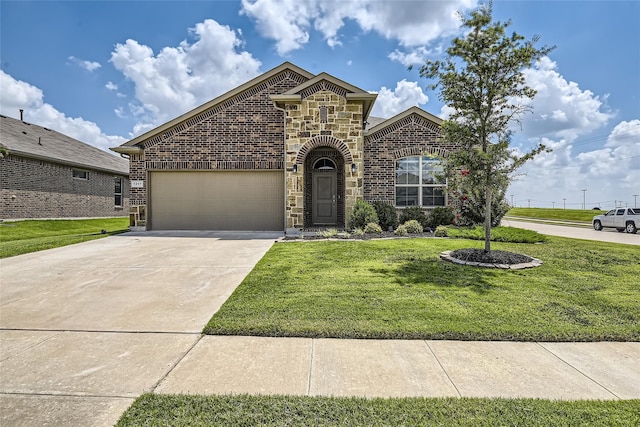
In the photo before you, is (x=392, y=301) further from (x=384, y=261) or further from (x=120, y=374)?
(x=120, y=374)

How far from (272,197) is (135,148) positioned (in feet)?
19.5

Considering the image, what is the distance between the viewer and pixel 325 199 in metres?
14.1

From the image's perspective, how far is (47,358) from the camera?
3123mm

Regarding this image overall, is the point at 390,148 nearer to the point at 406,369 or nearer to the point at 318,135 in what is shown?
the point at 318,135

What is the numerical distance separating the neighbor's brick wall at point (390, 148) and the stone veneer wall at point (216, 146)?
369 cm

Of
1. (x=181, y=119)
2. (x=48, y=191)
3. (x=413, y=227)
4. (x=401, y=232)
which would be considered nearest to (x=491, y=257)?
(x=401, y=232)

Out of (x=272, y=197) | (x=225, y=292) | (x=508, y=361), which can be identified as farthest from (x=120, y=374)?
(x=272, y=197)

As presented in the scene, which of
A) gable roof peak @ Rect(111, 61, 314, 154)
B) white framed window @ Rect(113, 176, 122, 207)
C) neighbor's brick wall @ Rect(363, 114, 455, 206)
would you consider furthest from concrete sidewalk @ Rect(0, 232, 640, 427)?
white framed window @ Rect(113, 176, 122, 207)

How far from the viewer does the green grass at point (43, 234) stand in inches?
370

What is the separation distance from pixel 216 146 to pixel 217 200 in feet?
7.42

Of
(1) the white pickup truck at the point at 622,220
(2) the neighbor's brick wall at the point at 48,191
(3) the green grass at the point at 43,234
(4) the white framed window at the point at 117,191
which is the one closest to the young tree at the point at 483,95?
(3) the green grass at the point at 43,234

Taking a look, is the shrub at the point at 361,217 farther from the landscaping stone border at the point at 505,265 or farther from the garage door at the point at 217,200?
the landscaping stone border at the point at 505,265

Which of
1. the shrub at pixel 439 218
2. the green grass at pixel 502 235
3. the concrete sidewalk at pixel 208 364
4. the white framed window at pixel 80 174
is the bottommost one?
the concrete sidewalk at pixel 208 364

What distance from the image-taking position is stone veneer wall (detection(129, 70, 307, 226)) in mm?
13258
